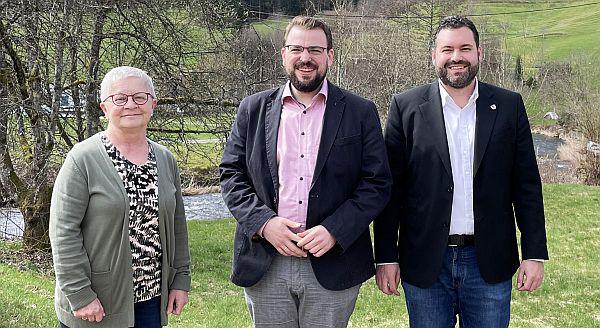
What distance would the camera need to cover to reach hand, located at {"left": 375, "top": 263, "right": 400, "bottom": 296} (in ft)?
11.0

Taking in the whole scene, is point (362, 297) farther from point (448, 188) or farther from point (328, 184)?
point (328, 184)

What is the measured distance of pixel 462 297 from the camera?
3277 millimetres

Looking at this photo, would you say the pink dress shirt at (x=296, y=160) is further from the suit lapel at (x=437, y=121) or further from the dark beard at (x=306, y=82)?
the suit lapel at (x=437, y=121)

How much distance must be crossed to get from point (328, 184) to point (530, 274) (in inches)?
46.5

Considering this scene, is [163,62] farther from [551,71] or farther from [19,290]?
[551,71]

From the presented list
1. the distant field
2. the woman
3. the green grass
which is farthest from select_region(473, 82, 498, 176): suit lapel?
the distant field

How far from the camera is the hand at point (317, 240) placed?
2.91 meters

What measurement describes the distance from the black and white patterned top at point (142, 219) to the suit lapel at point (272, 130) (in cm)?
53

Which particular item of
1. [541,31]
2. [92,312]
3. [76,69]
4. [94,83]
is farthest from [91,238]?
[541,31]

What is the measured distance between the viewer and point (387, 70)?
25.8m

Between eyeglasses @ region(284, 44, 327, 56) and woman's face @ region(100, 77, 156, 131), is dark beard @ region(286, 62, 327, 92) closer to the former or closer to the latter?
eyeglasses @ region(284, 44, 327, 56)

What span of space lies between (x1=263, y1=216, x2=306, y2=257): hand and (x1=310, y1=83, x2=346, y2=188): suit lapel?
0.22 meters

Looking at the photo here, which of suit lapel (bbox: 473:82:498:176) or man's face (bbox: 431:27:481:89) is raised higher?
man's face (bbox: 431:27:481:89)

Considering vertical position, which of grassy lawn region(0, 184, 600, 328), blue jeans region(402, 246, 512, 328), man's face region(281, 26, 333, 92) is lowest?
grassy lawn region(0, 184, 600, 328)
